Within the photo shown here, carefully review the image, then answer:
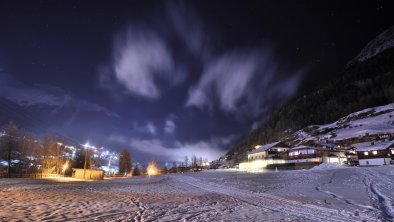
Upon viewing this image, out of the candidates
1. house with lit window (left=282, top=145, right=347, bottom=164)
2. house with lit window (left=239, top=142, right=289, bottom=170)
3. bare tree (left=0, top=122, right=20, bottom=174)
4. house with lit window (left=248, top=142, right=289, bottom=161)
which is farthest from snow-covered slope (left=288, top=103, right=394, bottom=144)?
bare tree (left=0, top=122, right=20, bottom=174)

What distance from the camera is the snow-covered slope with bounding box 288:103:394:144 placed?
140875mm

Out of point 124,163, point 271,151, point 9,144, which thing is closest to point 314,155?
point 271,151

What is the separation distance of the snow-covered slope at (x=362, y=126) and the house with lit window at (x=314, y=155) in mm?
42994

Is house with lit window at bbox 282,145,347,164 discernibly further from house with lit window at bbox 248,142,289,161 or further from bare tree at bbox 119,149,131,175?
bare tree at bbox 119,149,131,175

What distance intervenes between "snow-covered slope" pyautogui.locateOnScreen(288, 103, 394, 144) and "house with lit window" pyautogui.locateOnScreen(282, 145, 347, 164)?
141 ft

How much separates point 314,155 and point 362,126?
80.4 m

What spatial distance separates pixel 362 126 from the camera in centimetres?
15712

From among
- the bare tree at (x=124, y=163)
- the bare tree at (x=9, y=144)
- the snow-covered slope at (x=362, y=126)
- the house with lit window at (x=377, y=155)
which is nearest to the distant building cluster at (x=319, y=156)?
the house with lit window at (x=377, y=155)

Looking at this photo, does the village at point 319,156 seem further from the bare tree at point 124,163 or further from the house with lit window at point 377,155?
the bare tree at point 124,163

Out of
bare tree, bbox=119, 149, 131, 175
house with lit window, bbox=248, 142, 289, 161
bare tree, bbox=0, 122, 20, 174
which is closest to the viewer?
bare tree, bbox=0, 122, 20, 174

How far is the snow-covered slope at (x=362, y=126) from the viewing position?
141 meters

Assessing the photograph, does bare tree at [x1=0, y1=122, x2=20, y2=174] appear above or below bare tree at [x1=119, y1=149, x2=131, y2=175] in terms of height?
above

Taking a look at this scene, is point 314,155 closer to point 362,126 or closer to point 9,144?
point 362,126

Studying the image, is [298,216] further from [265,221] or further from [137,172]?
[137,172]
